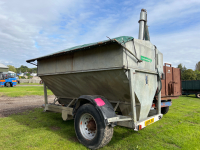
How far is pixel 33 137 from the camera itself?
440 centimetres

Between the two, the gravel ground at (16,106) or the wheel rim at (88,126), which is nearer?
the wheel rim at (88,126)

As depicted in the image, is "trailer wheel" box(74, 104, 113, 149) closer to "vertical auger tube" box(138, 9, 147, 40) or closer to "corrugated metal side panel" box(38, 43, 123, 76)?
"corrugated metal side panel" box(38, 43, 123, 76)

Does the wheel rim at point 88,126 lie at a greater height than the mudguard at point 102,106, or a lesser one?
lesser

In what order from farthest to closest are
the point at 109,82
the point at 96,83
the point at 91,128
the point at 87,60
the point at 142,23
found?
the point at 142,23
the point at 96,83
the point at 87,60
the point at 109,82
the point at 91,128

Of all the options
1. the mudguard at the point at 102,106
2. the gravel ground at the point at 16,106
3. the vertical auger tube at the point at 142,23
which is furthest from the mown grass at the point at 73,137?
the vertical auger tube at the point at 142,23

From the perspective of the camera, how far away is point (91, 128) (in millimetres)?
3967

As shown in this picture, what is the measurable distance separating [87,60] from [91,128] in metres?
1.87

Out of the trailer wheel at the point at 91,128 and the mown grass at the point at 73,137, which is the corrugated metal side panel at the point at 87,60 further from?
the mown grass at the point at 73,137

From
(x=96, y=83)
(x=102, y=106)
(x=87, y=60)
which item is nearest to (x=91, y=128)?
(x=102, y=106)

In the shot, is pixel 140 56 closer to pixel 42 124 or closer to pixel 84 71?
pixel 84 71

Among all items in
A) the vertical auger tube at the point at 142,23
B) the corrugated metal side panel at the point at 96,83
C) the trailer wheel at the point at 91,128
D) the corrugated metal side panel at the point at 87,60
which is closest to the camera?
the trailer wheel at the point at 91,128

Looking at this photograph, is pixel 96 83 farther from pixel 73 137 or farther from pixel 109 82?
pixel 73 137

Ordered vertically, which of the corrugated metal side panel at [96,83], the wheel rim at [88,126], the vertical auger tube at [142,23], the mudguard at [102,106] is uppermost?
the vertical auger tube at [142,23]

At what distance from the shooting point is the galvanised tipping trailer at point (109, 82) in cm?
361
